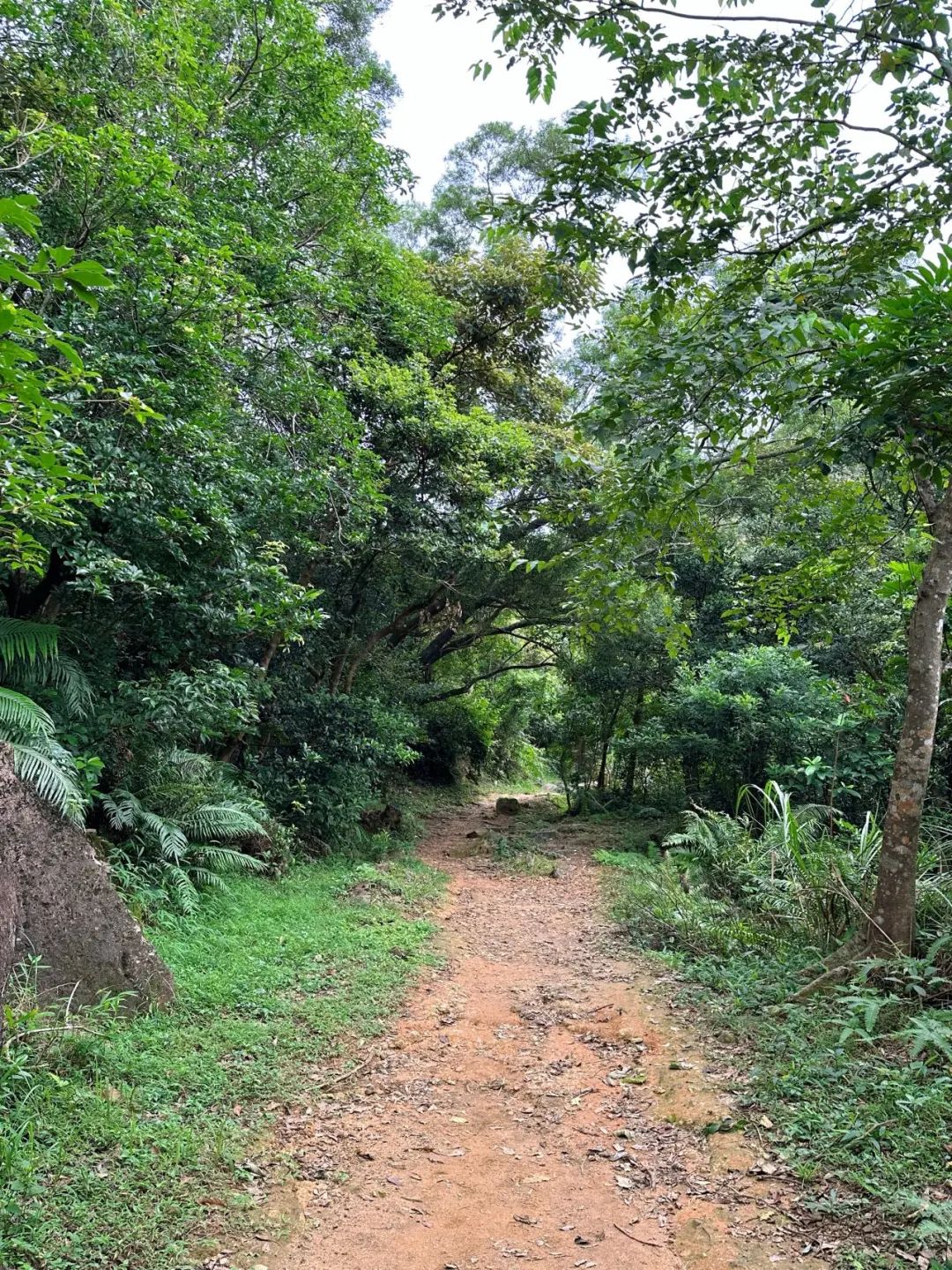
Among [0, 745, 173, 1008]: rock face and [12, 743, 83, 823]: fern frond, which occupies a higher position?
[12, 743, 83, 823]: fern frond

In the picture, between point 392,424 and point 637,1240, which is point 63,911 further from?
Result: point 392,424

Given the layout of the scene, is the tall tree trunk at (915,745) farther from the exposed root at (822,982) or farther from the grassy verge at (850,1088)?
the grassy verge at (850,1088)

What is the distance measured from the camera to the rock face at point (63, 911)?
3.92 m

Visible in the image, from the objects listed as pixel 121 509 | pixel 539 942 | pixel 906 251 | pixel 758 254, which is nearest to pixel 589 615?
pixel 758 254

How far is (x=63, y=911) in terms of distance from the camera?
4.12m

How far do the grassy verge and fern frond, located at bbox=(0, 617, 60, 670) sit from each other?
18.4 ft

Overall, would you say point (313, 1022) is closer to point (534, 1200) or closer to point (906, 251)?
point (534, 1200)

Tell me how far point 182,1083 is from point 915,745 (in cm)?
454

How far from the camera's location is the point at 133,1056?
12.4 ft

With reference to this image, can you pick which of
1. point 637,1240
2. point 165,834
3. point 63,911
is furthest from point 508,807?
point 637,1240

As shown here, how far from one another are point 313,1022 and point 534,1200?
1964mm

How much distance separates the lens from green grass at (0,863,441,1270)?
272 centimetres

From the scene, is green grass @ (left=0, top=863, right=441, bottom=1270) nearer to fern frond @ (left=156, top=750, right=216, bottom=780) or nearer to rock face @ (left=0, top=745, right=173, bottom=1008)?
rock face @ (left=0, top=745, right=173, bottom=1008)

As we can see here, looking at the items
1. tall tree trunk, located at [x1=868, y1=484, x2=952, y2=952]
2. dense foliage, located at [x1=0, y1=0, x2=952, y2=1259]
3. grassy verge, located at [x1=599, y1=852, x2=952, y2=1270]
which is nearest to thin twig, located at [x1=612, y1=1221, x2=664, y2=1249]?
grassy verge, located at [x1=599, y1=852, x2=952, y2=1270]
